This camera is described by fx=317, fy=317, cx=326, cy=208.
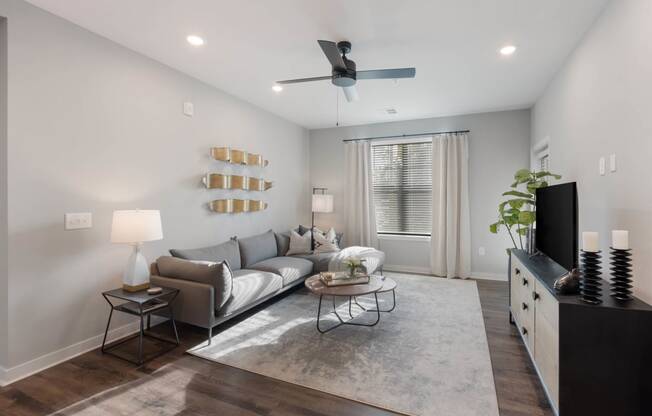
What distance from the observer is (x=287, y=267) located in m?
4.06

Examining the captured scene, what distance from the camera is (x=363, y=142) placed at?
232 inches

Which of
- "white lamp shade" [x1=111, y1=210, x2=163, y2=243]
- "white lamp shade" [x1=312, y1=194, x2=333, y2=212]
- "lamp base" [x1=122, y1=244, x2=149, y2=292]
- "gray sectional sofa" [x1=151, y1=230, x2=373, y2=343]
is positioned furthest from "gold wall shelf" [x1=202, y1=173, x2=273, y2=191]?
"lamp base" [x1=122, y1=244, x2=149, y2=292]

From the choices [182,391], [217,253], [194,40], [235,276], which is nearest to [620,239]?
[182,391]

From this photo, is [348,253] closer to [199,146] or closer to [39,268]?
[199,146]

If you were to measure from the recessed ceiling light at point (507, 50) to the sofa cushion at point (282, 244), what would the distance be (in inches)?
144

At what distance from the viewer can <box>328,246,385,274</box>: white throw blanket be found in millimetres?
4462

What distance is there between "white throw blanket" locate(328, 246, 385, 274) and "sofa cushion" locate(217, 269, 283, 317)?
93cm

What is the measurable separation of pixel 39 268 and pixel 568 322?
3.56m

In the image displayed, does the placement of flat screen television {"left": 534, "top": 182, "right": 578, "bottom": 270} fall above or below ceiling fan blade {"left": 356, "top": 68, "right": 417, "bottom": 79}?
below

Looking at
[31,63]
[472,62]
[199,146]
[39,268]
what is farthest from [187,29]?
[472,62]

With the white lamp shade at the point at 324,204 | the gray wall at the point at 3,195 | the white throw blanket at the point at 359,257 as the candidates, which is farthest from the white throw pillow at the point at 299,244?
the gray wall at the point at 3,195

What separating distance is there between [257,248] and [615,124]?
12.7 feet

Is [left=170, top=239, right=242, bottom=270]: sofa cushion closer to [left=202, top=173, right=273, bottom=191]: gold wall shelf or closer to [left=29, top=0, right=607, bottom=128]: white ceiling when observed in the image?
[left=202, top=173, right=273, bottom=191]: gold wall shelf

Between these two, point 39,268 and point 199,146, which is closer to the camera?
point 39,268
